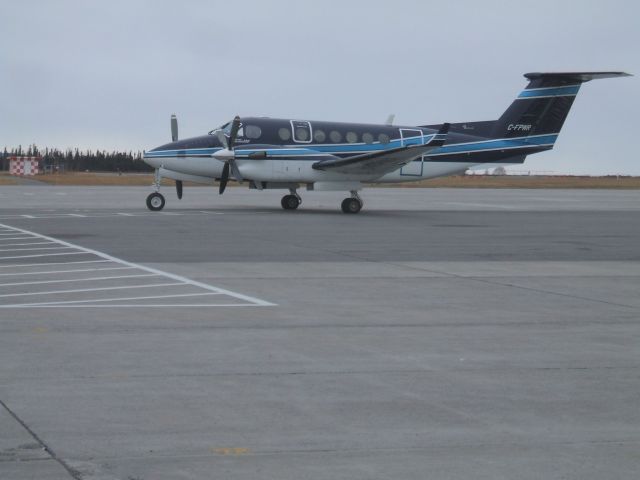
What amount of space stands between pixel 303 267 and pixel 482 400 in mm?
9797

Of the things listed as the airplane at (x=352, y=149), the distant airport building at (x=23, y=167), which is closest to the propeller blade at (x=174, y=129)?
the airplane at (x=352, y=149)

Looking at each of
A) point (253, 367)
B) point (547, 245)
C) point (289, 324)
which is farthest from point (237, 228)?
point (253, 367)

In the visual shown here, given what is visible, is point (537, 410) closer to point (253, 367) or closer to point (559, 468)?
point (559, 468)

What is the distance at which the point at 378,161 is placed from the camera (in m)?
34.3

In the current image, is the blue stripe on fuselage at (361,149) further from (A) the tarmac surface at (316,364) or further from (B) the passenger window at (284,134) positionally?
(A) the tarmac surface at (316,364)

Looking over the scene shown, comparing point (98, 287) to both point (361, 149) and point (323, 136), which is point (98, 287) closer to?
point (323, 136)

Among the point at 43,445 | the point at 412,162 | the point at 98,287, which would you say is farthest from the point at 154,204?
the point at 43,445

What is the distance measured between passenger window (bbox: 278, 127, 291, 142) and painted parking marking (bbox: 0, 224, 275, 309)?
54.3 ft

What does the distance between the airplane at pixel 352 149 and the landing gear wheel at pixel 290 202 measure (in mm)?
34

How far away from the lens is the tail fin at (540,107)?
126ft

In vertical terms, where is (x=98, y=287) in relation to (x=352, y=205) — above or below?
below

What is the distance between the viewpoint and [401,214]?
34.1 m

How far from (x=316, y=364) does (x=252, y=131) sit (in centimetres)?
2553

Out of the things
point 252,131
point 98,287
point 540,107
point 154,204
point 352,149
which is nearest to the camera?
point 98,287
